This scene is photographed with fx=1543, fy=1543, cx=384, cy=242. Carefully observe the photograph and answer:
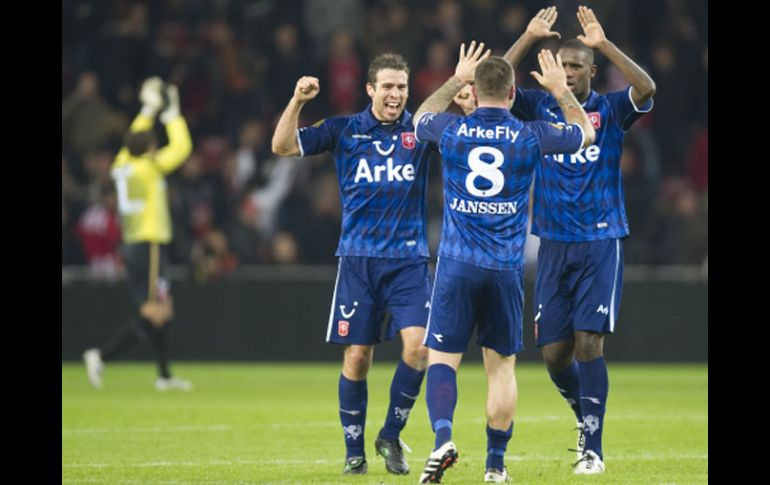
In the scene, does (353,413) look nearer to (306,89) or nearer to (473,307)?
(473,307)

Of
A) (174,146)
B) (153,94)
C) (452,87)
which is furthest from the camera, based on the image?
(153,94)

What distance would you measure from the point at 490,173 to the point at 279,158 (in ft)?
39.7

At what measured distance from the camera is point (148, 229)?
15555 mm

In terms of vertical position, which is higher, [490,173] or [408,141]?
[408,141]

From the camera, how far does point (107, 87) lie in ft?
68.4

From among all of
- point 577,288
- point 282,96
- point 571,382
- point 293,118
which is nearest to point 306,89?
point 293,118

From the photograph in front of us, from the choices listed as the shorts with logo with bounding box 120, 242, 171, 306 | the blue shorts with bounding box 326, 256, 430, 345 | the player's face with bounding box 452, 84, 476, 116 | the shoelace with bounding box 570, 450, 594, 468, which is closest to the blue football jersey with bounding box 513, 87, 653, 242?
the player's face with bounding box 452, 84, 476, 116

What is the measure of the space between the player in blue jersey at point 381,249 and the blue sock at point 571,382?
43.0 inches

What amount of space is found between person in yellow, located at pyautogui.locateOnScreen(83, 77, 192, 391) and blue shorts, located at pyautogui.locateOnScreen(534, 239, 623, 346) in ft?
21.2
